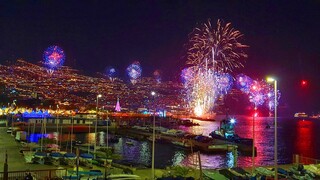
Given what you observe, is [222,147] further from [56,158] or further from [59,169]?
[59,169]

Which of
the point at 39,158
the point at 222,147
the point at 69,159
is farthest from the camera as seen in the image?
the point at 222,147

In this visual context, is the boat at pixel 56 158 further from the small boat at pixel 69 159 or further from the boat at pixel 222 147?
the boat at pixel 222 147

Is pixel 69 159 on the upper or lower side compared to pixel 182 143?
upper

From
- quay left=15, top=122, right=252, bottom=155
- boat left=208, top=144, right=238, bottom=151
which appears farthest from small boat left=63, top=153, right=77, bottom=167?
boat left=208, top=144, right=238, bottom=151

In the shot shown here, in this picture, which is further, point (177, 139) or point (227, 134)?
point (227, 134)

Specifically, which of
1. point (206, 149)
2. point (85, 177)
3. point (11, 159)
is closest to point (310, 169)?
point (85, 177)

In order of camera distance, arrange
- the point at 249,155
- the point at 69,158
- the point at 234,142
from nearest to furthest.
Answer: the point at 69,158 < the point at 249,155 < the point at 234,142

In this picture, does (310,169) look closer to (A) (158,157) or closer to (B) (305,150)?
(A) (158,157)

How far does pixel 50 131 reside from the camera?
92312mm

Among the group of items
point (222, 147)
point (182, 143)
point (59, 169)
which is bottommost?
point (222, 147)

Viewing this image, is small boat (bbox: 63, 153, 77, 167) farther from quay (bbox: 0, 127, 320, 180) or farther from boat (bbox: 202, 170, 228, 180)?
boat (bbox: 202, 170, 228, 180)

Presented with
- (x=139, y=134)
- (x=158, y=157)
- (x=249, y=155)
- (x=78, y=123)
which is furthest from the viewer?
(x=78, y=123)

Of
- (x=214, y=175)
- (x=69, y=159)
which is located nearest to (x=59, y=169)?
(x=214, y=175)

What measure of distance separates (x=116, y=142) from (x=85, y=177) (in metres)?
50.2
